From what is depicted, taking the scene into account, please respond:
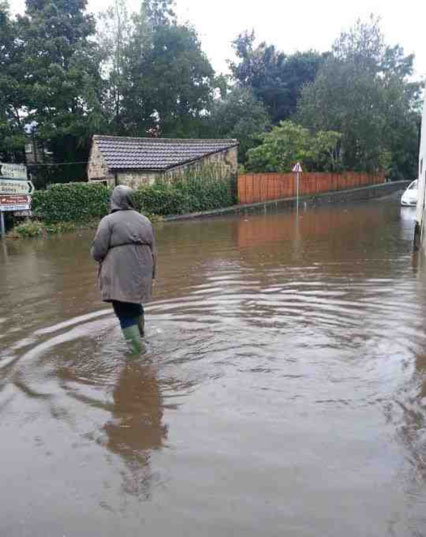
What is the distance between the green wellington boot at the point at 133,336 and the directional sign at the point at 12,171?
1267 centimetres

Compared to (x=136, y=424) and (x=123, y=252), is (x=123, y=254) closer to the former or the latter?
(x=123, y=252)

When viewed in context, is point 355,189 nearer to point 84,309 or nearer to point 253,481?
point 84,309

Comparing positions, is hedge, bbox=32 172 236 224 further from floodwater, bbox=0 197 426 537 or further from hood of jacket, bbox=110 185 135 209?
hood of jacket, bbox=110 185 135 209

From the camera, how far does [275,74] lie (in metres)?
38.2

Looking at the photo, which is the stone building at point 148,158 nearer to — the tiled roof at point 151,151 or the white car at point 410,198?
the tiled roof at point 151,151

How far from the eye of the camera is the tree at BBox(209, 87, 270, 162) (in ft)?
107

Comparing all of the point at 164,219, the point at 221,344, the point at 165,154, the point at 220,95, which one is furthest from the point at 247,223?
the point at 220,95

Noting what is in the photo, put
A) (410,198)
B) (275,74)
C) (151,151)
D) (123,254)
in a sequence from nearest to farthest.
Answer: (123,254), (151,151), (410,198), (275,74)

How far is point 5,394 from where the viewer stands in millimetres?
3947

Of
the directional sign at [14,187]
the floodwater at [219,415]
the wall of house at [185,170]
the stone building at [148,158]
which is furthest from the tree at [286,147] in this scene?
the floodwater at [219,415]

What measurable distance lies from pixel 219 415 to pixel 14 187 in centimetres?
1455

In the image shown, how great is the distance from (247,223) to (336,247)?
7.60 meters

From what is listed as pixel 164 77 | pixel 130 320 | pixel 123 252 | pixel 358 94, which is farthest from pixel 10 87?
pixel 130 320

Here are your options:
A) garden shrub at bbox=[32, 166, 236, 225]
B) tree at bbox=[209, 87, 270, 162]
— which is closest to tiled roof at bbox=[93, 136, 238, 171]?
garden shrub at bbox=[32, 166, 236, 225]
